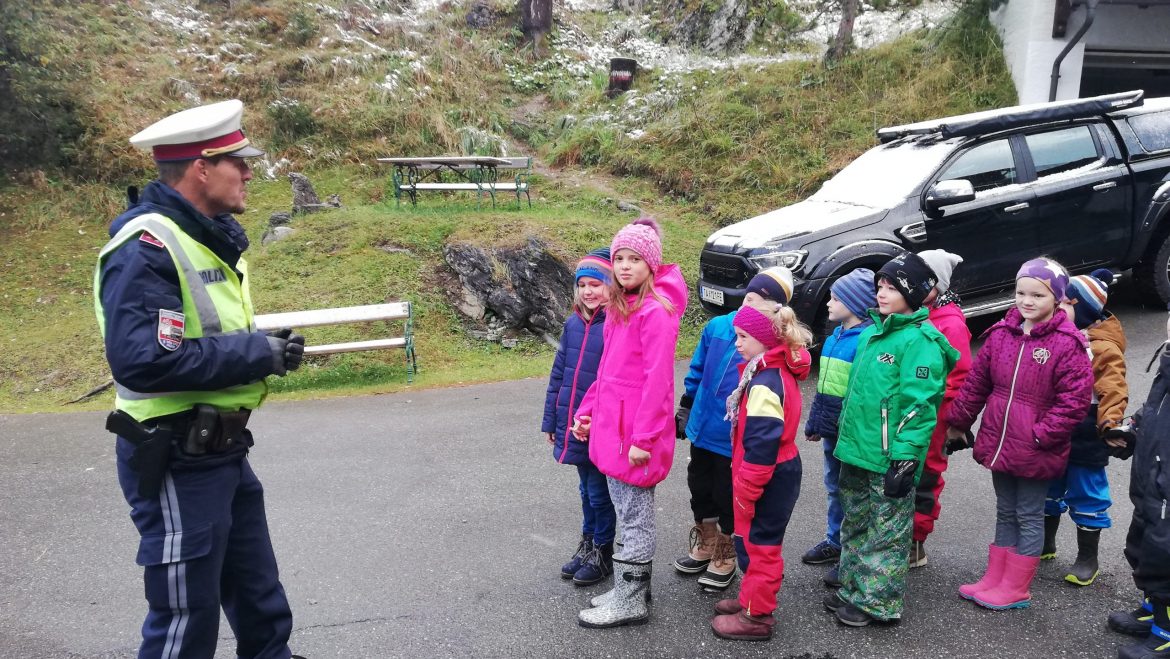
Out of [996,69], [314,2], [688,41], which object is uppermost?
[314,2]

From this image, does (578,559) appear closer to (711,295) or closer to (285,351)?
(285,351)

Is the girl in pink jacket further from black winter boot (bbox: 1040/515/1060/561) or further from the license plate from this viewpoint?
the license plate

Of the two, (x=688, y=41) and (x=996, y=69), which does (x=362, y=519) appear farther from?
(x=688, y=41)

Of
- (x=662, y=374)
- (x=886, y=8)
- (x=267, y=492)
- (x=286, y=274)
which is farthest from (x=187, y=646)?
(x=886, y=8)

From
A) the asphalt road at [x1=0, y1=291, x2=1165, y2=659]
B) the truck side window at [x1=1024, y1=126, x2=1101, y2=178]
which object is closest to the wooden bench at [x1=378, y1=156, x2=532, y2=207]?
the asphalt road at [x1=0, y1=291, x2=1165, y2=659]

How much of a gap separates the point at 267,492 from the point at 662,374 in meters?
3.23

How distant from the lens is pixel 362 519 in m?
4.65

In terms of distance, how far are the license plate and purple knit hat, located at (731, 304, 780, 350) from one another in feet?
12.4

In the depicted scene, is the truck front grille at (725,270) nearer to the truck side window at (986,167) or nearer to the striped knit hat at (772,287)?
the truck side window at (986,167)

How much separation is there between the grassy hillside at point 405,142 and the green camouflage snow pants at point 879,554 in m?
4.77

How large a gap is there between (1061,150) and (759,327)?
556 cm

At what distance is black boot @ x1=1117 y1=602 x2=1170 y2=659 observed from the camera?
2.99m

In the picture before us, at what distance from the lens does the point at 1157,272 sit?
734 cm

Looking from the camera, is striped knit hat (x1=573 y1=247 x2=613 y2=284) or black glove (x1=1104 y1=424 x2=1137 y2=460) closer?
black glove (x1=1104 y1=424 x2=1137 y2=460)
